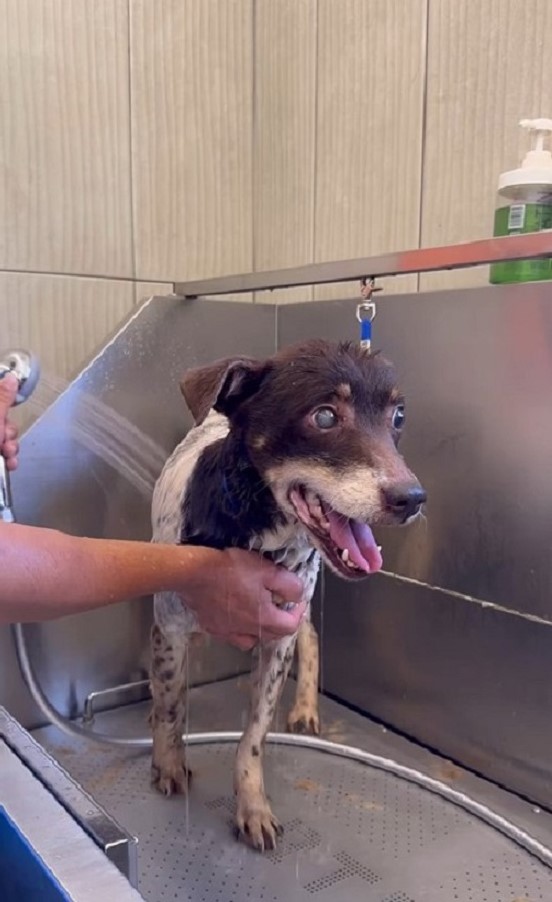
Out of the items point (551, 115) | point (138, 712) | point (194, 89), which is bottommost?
point (138, 712)

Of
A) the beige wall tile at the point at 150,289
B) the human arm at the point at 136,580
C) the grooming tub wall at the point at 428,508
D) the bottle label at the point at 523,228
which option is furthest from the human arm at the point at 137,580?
the beige wall tile at the point at 150,289

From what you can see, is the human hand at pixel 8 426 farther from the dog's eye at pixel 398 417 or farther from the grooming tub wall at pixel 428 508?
the dog's eye at pixel 398 417

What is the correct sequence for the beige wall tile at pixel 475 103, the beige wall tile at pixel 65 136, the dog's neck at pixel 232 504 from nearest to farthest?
the dog's neck at pixel 232 504, the beige wall tile at pixel 475 103, the beige wall tile at pixel 65 136

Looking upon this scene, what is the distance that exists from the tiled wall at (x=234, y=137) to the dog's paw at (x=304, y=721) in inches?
38.0

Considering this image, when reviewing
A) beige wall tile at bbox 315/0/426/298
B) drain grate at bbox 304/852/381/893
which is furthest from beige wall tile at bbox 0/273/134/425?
drain grate at bbox 304/852/381/893

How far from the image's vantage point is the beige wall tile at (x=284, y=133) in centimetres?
203

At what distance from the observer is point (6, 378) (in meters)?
1.59

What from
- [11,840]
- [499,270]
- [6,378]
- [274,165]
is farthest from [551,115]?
[11,840]

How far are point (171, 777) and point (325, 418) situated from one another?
87 centimetres

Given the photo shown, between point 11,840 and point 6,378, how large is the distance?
976mm

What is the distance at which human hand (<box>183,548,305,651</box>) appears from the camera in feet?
3.93

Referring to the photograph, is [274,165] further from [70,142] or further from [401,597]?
[401,597]

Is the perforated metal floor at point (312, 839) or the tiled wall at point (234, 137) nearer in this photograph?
the perforated metal floor at point (312, 839)

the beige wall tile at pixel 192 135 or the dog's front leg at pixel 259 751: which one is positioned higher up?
the beige wall tile at pixel 192 135
